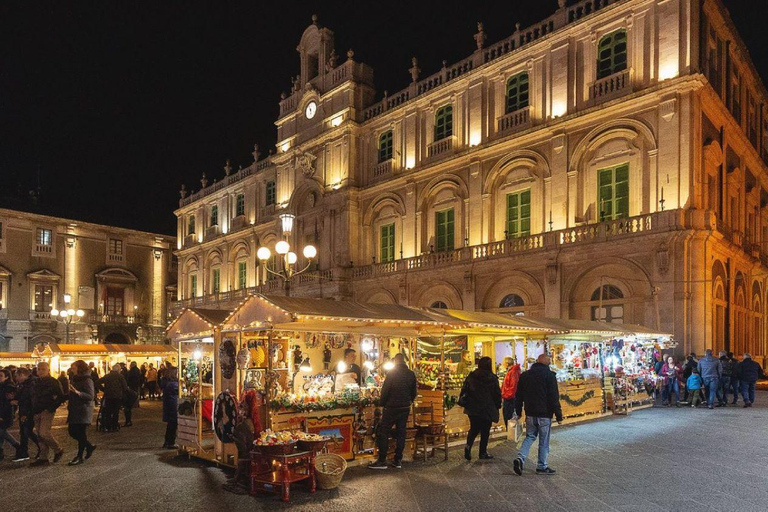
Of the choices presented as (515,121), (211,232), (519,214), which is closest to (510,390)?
(519,214)

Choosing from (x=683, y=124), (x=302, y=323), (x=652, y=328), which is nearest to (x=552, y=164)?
(x=683, y=124)

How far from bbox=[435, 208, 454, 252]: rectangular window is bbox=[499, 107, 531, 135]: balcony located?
13.0ft

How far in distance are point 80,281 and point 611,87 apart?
37.1 m

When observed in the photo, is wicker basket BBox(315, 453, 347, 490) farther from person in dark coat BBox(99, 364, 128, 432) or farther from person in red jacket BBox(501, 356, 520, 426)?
person in dark coat BBox(99, 364, 128, 432)

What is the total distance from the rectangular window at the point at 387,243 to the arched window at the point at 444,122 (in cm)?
458

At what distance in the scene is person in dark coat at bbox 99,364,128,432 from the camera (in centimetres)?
1525

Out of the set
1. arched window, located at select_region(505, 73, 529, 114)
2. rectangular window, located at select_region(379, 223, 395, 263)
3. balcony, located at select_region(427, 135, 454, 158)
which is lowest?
rectangular window, located at select_region(379, 223, 395, 263)

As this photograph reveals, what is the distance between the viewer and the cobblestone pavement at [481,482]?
25.9ft

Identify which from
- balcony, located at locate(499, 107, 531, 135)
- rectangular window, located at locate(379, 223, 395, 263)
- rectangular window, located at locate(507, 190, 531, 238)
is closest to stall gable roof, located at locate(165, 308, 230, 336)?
rectangular window, located at locate(507, 190, 531, 238)

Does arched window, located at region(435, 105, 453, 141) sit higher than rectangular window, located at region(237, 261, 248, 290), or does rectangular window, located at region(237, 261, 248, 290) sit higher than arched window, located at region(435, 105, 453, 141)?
arched window, located at region(435, 105, 453, 141)

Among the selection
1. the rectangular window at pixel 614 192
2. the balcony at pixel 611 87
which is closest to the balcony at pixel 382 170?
the balcony at pixel 611 87

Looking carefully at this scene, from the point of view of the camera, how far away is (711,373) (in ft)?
56.0

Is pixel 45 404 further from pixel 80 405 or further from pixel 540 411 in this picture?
pixel 540 411

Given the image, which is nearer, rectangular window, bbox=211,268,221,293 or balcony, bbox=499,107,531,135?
balcony, bbox=499,107,531,135
